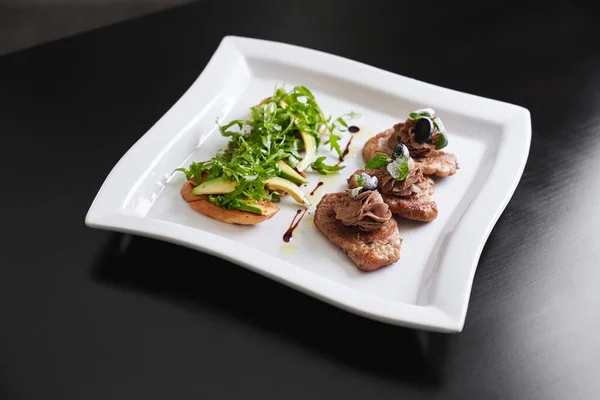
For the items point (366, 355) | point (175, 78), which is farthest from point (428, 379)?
point (175, 78)

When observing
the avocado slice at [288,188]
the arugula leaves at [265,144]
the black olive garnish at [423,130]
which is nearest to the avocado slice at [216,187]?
the arugula leaves at [265,144]

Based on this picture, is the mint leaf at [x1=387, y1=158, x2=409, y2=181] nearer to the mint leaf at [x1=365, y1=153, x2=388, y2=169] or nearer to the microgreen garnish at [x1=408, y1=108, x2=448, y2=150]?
the mint leaf at [x1=365, y1=153, x2=388, y2=169]

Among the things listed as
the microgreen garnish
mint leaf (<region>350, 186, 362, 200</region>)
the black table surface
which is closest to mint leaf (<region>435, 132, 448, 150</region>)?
the microgreen garnish

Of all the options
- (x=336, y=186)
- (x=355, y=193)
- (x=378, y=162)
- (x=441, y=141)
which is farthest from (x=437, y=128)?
(x=355, y=193)

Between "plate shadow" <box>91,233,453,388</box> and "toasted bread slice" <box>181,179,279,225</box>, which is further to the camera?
"toasted bread slice" <box>181,179,279,225</box>

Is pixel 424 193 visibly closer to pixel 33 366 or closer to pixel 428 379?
pixel 428 379

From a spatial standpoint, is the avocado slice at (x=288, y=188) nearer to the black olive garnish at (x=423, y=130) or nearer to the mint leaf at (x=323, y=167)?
the mint leaf at (x=323, y=167)
